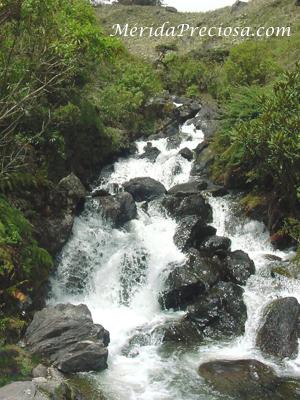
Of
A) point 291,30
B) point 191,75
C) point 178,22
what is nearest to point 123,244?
point 191,75

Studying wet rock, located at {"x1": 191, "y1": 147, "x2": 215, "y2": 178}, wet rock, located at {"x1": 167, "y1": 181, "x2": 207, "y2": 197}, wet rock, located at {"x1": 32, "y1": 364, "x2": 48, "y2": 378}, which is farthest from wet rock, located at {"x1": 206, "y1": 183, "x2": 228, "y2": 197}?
wet rock, located at {"x1": 32, "y1": 364, "x2": 48, "y2": 378}

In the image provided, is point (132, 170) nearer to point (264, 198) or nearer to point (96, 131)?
point (96, 131)

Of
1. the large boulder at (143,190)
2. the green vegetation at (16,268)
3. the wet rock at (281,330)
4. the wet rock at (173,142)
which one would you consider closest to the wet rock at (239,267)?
the wet rock at (281,330)

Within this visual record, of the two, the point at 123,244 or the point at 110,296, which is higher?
the point at 123,244

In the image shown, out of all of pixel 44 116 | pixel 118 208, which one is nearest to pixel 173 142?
pixel 118 208

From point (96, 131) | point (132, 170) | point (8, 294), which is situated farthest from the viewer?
point (132, 170)

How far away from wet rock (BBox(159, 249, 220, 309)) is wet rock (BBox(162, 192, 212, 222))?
3345mm

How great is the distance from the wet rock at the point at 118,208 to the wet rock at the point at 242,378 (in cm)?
703

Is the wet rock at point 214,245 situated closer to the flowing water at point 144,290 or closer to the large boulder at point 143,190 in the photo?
the flowing water at point 144,290

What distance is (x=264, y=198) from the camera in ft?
55.5

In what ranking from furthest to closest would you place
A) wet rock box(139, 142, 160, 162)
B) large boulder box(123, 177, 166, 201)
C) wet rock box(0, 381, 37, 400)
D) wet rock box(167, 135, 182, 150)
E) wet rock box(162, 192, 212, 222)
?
1. wet rock box(167, 135, 182, 150)
2. wet rock box(139, 142, 160, 162)
3. large boulder box(123, 177, 166, 201)
4. wet rock box(162, 192, 212, 222)
5. wet rock box(0, 381, 37, 400)

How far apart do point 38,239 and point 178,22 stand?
154 ft

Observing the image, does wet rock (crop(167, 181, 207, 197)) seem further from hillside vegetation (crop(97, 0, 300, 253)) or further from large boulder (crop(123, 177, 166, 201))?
hillside vegetation (crop(97, 0, 300, 253))

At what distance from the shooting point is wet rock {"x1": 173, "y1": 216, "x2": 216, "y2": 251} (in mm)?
15422
